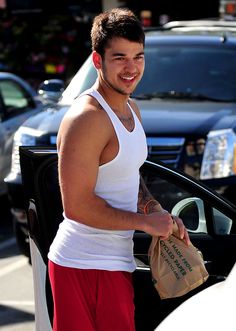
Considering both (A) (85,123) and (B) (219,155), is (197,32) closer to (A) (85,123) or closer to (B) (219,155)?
(B) (219,155)

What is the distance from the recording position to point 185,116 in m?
6.57

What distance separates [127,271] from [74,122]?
2.04ft

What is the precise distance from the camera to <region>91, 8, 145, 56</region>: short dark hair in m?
3.08

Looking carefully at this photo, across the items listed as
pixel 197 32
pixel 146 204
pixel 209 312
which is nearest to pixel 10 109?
pixel 197 32

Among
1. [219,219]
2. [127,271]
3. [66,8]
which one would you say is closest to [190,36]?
[219,219]

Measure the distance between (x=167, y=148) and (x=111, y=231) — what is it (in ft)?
10.5

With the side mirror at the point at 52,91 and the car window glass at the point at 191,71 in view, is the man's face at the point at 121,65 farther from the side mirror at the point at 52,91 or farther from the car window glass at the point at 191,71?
the side mirror at the point at 52,91

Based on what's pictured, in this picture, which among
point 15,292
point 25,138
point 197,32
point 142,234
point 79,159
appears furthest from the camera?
point 197,32

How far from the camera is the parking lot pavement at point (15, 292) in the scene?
555 centimetres

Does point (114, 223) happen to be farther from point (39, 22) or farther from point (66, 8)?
point (66, 8)

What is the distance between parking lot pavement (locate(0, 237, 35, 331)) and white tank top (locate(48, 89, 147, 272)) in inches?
Answer: 94.1

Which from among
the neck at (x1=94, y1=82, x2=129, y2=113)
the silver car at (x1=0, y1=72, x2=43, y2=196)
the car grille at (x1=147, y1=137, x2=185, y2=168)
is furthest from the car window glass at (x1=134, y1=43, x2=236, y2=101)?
the neck at (x1=94, y1=82, x2=129, y2=113)

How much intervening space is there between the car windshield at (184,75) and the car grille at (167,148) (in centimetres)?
88

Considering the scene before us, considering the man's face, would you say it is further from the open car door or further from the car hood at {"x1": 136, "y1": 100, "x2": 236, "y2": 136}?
the car hood at {"x1": 136, "y1": 100, "x2": 236, "y2": 136}
